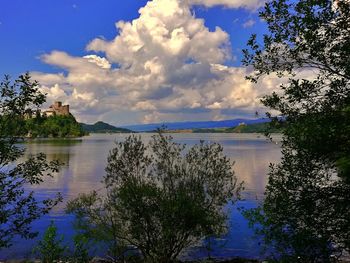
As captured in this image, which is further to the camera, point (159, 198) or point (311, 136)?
point (159, 198)

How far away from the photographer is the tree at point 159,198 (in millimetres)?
22047

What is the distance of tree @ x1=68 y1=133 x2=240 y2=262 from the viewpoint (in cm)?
2205

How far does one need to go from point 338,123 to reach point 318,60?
3.14 m

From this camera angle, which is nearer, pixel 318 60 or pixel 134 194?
pixel 318 60

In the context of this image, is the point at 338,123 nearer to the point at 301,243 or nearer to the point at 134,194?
the point at 301,243

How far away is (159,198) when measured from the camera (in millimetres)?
22047

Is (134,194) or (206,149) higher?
(206,149)

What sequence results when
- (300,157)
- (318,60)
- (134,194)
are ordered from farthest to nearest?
(134,194)
(300,157)
(318,60)

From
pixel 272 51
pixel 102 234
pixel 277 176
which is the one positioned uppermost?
pixel 272 51

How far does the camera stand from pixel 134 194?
869 inches

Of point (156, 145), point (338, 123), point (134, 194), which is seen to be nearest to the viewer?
point (338, 123)

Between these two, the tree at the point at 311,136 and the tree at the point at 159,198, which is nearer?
the tree at the point at 311,136

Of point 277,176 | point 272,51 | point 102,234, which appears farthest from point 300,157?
point 102,234

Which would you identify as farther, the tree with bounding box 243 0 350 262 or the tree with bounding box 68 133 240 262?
the tree with bounding box 68 133 240 262
